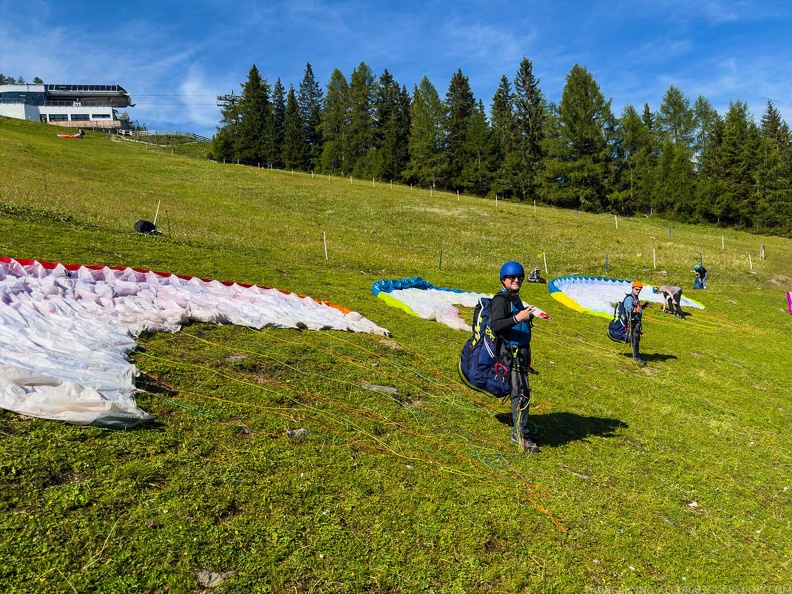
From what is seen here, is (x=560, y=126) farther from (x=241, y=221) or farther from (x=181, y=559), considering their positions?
(x=181, y=559)

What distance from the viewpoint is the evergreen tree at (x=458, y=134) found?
81.7 meters

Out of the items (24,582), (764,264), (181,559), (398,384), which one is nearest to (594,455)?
(398,384)

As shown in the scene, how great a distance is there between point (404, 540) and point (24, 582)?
10.4 feet

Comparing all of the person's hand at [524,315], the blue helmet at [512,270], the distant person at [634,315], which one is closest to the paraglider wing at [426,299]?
the distant person at [634,315]

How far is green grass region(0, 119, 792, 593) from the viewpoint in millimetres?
4559

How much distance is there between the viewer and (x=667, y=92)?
8075cm

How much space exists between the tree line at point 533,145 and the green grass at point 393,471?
60649 millimetres

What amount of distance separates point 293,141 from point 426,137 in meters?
23.9

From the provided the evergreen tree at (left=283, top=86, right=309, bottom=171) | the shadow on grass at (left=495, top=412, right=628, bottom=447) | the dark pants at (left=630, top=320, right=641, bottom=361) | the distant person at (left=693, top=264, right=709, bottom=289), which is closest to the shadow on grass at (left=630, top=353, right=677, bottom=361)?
the dark pants at (left=630, top=320, right=641, bottom=361)

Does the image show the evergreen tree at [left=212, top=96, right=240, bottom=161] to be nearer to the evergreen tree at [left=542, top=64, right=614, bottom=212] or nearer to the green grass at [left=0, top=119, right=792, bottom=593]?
the evergreen tree at [left=542, top=64, right=614, bottom=212]

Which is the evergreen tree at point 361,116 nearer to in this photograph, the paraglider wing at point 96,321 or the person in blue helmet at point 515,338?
the paraglider wing at point 96,321

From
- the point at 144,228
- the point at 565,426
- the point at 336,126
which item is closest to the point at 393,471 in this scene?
the point at 565,426

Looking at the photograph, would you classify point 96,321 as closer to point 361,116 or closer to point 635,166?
point 635,166

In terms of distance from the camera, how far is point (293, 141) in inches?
3524
